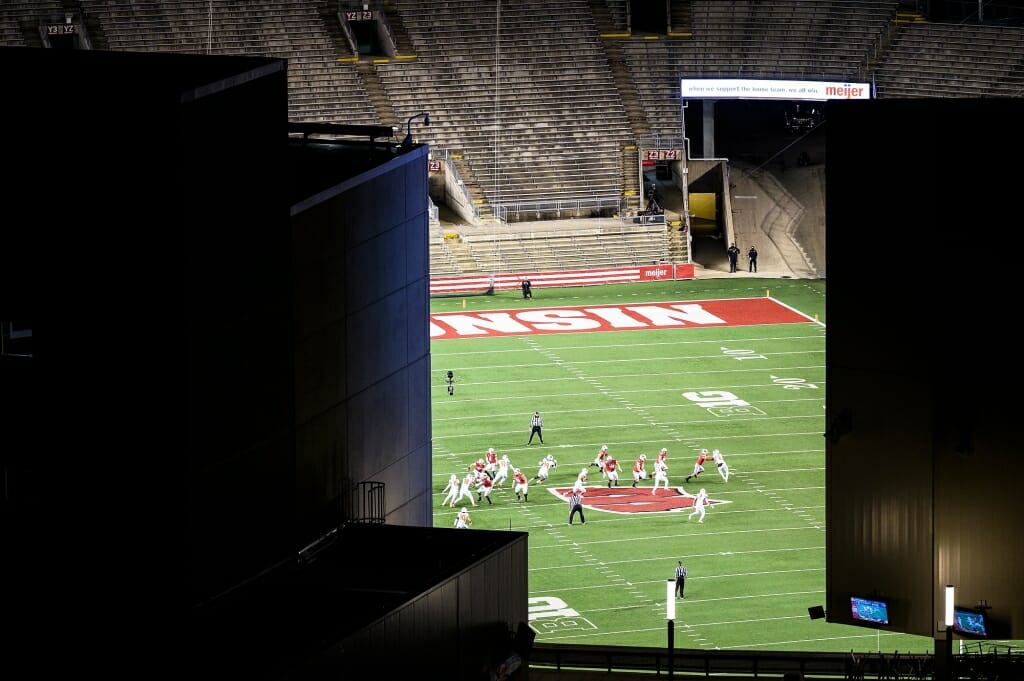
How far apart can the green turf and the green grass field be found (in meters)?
0.04

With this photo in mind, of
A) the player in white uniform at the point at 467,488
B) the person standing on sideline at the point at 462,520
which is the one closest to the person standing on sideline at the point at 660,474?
the player in white uniform at the point at 467,488

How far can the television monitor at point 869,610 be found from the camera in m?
23.8

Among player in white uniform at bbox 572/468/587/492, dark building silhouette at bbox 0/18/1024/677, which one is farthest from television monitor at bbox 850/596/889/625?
player in white uniform at bbox 572/468/587/492

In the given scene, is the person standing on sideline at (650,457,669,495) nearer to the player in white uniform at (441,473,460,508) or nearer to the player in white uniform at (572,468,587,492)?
the player in white uniform at (572,468,587,492)

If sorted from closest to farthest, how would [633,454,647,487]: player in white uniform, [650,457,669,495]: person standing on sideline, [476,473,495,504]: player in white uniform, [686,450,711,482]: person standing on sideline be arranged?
1. [476,473,495,504]: player in white uniform
2. [650,457,669,495]: person standing on sideline
3. [633,454,647,487]: player in white uniform
4. [686,450,711,482]: person standing on sideline

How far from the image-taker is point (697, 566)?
3409 cm

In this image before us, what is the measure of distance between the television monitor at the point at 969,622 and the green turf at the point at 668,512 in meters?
6.66

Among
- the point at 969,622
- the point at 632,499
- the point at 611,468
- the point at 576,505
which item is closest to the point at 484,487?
the point at 576,505

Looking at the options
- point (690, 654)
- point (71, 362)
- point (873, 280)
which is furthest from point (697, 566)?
point (71, 362)

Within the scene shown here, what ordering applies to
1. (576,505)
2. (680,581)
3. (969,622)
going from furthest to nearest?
1. (576,505)
2. (680,581)
3. (969,622)

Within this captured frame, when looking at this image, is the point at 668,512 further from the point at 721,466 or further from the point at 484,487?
the point at 484,487

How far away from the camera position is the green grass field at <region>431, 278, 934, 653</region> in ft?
102

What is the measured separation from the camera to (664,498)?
3838 cm

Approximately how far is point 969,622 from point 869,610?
1336mm
